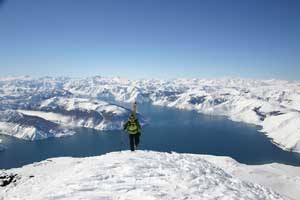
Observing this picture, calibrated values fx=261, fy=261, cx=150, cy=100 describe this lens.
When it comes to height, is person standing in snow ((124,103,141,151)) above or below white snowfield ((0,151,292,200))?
above

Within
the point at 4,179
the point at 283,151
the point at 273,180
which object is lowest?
the point at 283,151

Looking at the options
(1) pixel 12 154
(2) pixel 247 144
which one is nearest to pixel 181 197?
(1) pixel 12 154

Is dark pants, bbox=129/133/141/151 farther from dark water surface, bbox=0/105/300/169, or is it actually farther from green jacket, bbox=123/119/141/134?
dark water surface, bbox=0/105/300/169

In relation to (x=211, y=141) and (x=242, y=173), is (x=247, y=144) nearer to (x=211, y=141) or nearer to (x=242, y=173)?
(x=211, y=141)

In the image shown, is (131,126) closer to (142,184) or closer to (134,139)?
(134,139)

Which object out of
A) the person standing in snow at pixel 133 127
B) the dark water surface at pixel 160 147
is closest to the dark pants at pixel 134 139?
the person standing in snow at pixel 133 127

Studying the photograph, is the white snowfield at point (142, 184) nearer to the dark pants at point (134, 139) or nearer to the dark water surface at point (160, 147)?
the dark pants at point (134, 139)

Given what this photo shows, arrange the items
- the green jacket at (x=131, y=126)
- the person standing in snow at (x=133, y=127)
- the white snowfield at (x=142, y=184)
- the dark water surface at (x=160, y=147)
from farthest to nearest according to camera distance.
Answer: the dark water surface at (x=160, y=147)
the green jacket at (x=131, y=126)
the person standing in snow at (x=133, y=127)
the white snowfield at (x=142, y=184)

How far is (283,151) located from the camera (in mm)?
166000

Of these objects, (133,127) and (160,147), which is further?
(160,147)

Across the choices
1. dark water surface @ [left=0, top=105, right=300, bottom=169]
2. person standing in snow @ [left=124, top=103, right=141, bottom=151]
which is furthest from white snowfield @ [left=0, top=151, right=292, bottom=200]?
dark water surface @ [left=0, top=105, right=300, bottom=169]

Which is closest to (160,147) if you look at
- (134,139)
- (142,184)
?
(134,139)

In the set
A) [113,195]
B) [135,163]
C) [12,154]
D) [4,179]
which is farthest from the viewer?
[12,154]

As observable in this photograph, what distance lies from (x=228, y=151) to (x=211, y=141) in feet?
79.3
